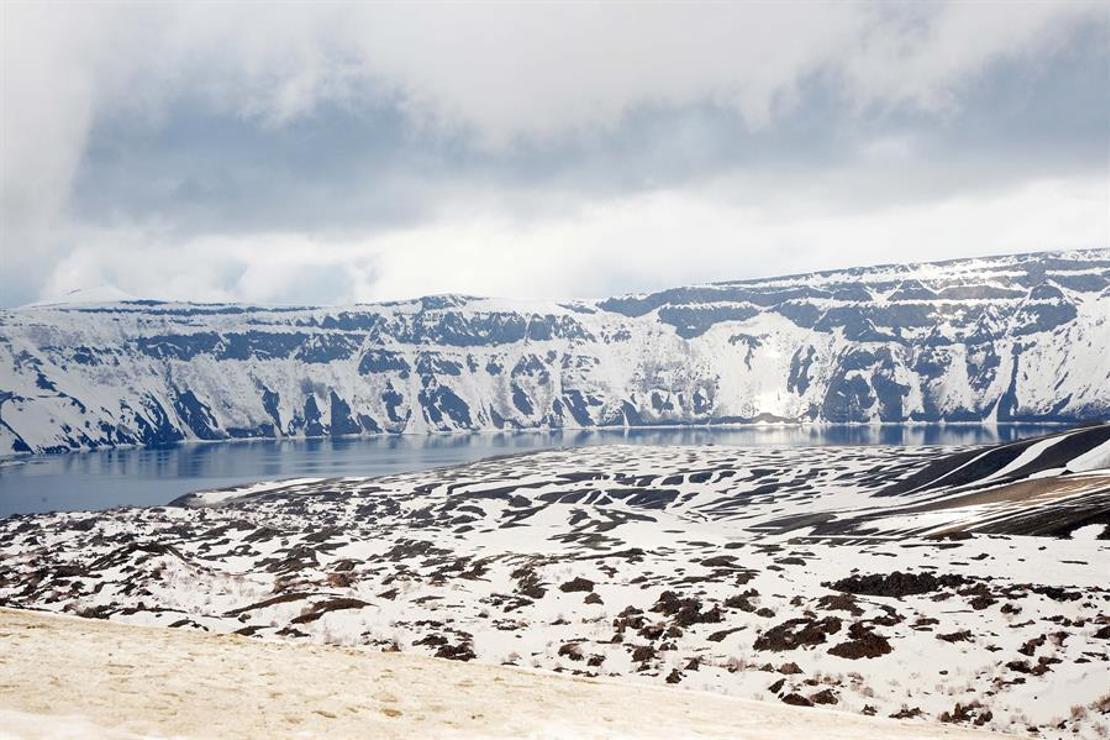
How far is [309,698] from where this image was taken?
1445 centimetres

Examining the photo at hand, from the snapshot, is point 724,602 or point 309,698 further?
point 724,602

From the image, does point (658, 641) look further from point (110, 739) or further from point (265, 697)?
point (110, 739)

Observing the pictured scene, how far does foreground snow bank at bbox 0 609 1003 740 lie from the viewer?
1246 centimetres

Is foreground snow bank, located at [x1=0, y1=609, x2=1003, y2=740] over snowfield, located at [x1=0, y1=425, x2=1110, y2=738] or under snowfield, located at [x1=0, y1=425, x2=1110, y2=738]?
over

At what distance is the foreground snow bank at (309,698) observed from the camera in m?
12.5

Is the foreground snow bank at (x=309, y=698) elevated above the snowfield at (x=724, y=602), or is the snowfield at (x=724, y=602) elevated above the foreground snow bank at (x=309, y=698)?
the foreground snow bank at (x=309, y=698)

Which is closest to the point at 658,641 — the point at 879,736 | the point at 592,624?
the point at 592,624

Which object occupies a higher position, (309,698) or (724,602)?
(309,698)

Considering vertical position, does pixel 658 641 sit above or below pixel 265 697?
below

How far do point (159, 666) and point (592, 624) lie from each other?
31.2m

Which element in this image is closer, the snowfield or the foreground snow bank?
the foreground snow bank

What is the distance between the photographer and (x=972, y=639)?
114 ft

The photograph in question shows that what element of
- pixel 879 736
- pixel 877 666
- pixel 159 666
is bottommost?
pixel 877 666

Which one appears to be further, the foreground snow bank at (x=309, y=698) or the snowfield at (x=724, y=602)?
the snowfield at (x=724, y=602)
